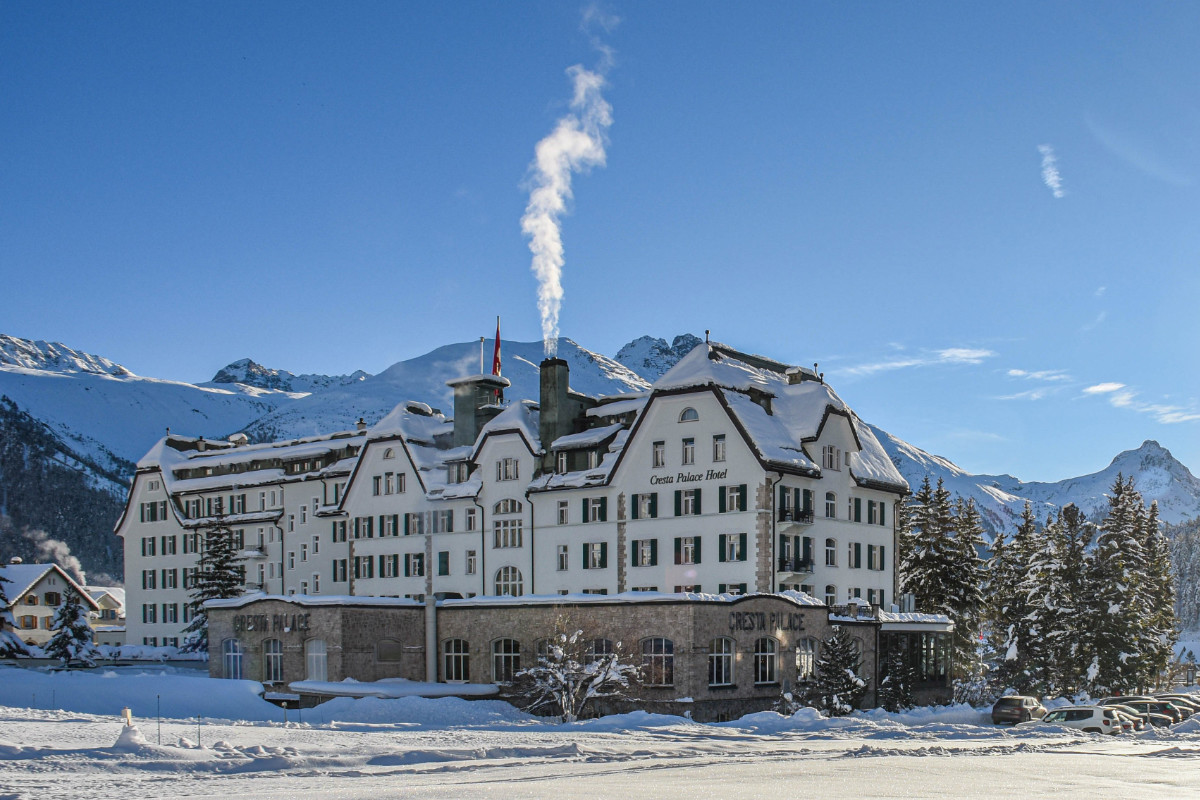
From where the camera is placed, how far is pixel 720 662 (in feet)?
164

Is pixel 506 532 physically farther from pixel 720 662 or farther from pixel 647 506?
pixel 720 662

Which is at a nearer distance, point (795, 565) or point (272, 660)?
point (272, 660)

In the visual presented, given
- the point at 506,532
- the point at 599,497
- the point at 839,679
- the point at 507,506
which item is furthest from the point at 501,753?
the point at 507,506

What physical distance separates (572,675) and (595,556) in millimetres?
17242

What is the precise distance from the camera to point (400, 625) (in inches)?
2274

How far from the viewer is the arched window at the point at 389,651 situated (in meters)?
56.9

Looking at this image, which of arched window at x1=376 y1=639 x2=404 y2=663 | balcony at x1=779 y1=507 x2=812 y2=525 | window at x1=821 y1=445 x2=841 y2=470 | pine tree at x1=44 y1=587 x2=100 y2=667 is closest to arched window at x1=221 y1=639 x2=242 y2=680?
arched window at x1=376 y1=639 x2=404 y2=663

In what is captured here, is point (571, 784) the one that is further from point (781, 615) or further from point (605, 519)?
point (605, 519)

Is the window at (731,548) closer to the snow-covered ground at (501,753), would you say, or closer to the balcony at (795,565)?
the balcony at (795,565)

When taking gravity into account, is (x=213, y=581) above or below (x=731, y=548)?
below

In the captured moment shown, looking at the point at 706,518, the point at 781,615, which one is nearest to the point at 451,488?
the point at 706,518

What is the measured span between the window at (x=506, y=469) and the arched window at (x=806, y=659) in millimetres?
21828

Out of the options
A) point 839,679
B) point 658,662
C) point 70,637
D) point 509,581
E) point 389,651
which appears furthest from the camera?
point 70,637

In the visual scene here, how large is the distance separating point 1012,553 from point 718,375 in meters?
30.8
